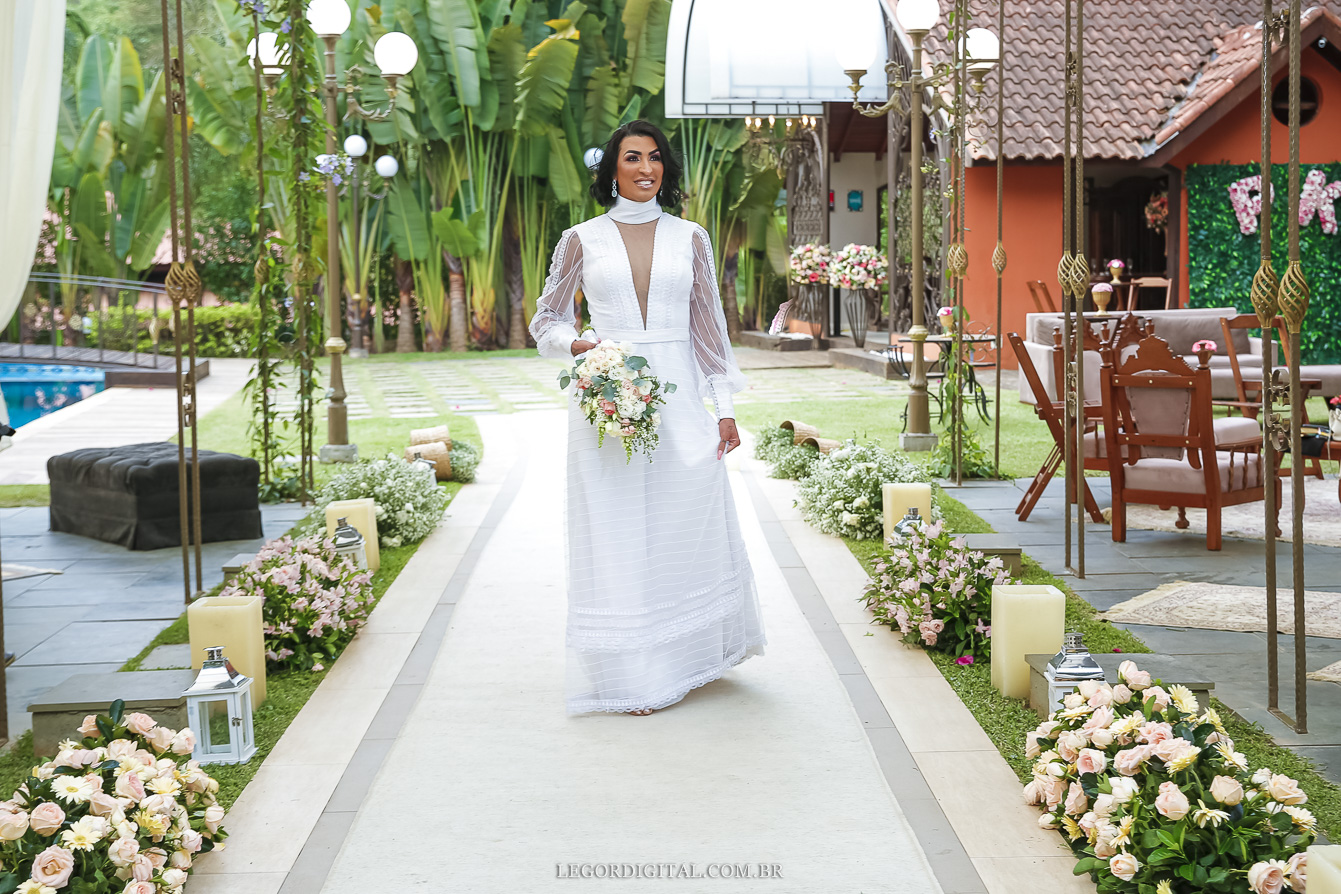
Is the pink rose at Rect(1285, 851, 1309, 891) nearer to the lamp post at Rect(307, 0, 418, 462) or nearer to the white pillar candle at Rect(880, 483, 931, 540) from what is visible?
the white pillar candle at Rect(880, 483, 931, 540)

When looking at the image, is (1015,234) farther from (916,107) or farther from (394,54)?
(394,54)

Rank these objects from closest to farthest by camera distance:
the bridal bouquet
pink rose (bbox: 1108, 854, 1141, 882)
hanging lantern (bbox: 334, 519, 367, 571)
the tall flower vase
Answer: pink rose (bbox: 1108, 854, 1141, 882)
the bridal bouquet
hanging lantern (bbox: 334, 519, 367, 571)
the tall flower vase

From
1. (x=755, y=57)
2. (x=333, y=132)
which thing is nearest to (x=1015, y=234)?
(x=755, y=57)

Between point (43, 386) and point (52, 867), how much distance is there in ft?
63.3

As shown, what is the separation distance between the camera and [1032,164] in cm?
1725

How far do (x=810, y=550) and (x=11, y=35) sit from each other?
14.6 ft

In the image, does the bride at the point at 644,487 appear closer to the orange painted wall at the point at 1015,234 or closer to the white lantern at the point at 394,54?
the white lantern at the point at 394,54

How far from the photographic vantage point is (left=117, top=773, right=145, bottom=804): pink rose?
10.3 feet

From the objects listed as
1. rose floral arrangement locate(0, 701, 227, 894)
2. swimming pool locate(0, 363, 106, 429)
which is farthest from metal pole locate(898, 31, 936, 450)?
swimming pool locate(0, 363, 106, 429)

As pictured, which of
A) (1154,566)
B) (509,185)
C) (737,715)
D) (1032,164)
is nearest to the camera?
(737,715)

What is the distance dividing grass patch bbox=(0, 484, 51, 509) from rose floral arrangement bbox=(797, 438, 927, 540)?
508 cm

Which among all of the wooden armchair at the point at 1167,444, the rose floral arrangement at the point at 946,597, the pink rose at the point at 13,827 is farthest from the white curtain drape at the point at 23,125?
the wooden armchair at the point at 1167,444

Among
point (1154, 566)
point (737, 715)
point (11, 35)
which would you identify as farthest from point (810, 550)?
point (11, 35)

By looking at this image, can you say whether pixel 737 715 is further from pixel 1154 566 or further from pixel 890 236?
pixel 890 236
